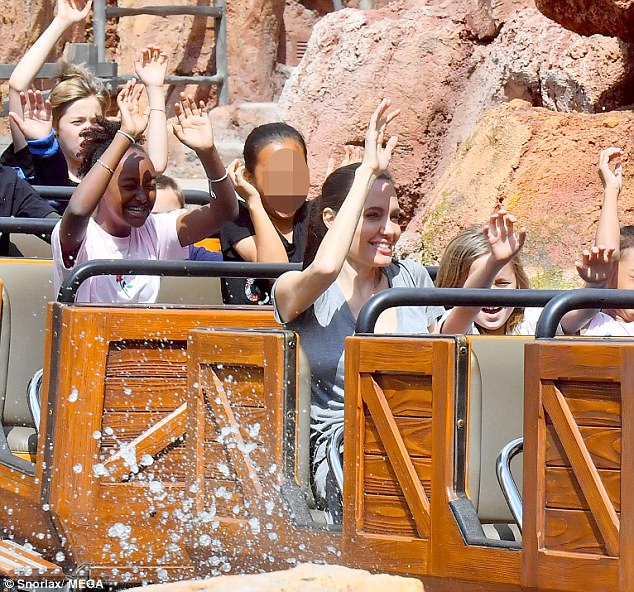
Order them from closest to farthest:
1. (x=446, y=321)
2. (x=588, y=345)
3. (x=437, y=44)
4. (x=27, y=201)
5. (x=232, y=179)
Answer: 1. (x=588, y=345)
2. (x=446, y=321)
3. (x=232, y=179)
4. (x=27, y=201)
5. (x=437, y=44)

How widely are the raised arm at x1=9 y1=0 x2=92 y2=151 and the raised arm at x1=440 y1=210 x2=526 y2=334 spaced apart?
244 centimetres

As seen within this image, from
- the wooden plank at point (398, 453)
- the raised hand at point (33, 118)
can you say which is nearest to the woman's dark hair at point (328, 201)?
the wooden plank at point (398, 453)

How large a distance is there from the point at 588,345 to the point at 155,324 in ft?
4.55

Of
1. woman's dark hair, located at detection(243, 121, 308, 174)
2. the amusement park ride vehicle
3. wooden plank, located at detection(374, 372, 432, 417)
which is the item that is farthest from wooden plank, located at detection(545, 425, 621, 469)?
woman's dark hair, located at detection(243, 121, 308, 174)

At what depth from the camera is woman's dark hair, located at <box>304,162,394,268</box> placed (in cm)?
314

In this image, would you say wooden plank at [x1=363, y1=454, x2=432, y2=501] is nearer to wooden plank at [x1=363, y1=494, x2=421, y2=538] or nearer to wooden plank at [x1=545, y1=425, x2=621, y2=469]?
wooden plank at [x1=363, y1=494, x2=421, y2=538]

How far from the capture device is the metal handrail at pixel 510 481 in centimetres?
250

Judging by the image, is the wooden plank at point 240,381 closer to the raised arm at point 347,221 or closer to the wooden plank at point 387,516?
the raised arm at point 347,221

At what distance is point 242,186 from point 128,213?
450mm

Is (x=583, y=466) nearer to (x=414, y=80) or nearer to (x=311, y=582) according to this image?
(x=311, y=582)

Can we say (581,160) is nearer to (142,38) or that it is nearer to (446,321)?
(446,321)

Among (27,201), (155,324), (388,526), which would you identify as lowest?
(388,526)

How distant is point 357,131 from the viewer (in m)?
8.95

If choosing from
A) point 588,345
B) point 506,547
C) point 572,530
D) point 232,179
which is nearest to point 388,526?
point 506,547
